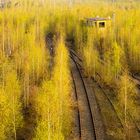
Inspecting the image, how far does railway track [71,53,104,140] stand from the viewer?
20.9 m

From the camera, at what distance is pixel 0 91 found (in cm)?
1981

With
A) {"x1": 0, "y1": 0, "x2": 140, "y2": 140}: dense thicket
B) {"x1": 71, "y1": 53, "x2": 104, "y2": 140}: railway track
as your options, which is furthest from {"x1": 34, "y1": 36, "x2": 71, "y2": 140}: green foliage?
{"x1": 71, "y1": 53, "x2": 104, "y2": 140}: railway track

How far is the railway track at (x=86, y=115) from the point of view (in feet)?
68.4

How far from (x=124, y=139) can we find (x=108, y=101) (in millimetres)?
7205

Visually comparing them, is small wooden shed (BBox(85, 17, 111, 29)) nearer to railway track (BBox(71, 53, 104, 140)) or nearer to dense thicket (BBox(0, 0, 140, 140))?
dense thicket (BBox(0, 0, 140, 140))

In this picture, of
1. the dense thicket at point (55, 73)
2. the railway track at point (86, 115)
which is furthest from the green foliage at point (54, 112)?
the railway track at point (86, 115)

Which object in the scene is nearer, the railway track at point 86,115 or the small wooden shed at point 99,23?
the railway track at point 86,115

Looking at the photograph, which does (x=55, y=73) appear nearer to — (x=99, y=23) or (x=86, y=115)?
(x=86, y=115)

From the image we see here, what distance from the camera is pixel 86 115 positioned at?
78.0ft

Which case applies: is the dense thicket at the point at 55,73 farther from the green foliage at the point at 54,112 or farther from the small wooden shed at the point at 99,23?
the small wooden shed at the point at 99,23

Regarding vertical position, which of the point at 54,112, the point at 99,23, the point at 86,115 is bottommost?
the point at 86,115

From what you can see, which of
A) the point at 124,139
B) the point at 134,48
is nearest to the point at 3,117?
the point at 124,139

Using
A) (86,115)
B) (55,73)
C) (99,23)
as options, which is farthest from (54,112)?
(99,23)

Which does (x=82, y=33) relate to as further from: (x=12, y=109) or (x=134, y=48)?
(x=12, y=109)
